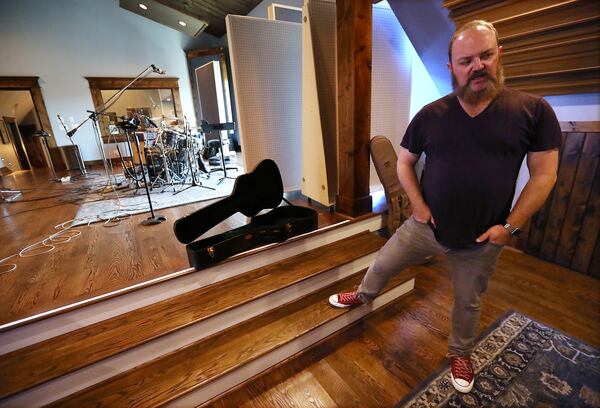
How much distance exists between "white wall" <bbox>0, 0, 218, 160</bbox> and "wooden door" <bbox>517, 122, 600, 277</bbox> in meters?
7.79

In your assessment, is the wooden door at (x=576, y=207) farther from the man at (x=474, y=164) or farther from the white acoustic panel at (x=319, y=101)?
the white acoustic panel at (x=319, y=101)

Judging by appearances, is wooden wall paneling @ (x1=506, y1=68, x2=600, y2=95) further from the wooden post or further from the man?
the man

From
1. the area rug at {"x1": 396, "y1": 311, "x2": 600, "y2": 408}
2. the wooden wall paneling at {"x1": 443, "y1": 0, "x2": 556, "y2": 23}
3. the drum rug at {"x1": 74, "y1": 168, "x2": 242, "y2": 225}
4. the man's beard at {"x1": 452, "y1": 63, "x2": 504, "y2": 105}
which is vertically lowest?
the area rug at {"x1": 396, "y1": 311, "x2": 600, "y2": 408}

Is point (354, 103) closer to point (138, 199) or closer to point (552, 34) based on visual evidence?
point (552, 34)

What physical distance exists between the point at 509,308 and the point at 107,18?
882cm

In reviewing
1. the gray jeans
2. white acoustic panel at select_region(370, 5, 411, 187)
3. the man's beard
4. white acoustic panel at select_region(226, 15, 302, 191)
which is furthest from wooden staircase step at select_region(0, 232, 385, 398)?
white acoustic panel at select_region(370, 5, 411, 187)

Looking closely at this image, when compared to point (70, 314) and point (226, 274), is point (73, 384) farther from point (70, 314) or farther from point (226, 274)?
point (226, 274)

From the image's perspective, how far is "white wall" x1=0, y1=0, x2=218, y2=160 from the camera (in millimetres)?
5465

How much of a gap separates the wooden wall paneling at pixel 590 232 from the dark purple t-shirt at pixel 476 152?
143cm

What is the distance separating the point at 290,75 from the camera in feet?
7.92

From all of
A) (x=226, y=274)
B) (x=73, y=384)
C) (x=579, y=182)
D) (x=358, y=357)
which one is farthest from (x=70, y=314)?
(x=579, y=182)

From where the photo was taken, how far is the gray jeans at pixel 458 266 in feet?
3.62

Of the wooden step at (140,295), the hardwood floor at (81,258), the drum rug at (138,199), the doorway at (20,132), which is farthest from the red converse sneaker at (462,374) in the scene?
the doorway at (20,132)

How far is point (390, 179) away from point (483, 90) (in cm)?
127
